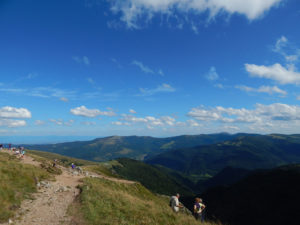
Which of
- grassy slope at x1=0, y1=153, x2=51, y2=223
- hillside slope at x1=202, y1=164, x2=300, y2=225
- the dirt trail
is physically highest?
grassy slope at x1=0, y1=153, x2=51, y2=223

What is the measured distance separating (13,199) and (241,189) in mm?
141425

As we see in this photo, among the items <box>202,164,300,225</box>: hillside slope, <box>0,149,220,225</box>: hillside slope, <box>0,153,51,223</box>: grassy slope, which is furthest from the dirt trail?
<box>202,164,300,225</box>: hillside slope

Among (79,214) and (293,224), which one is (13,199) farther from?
(293,224)

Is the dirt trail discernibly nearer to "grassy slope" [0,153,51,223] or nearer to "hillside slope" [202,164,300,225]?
"grassy slope" [0,153,51,223]

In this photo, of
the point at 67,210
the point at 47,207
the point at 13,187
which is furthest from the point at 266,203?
the point at 13,187

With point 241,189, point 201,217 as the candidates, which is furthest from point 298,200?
point 201,217

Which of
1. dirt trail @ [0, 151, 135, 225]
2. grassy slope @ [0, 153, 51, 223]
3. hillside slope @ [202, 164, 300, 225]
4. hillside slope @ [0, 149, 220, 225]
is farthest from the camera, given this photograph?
hillside slope @ [202, 164, 300, 225]

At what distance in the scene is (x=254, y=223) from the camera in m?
74.7

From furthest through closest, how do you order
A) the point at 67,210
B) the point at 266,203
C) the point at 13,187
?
1. the point at 266,203
2. the point at 13,187
3. the point at 67,210

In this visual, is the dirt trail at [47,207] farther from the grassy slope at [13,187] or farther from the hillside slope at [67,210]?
the grassy slope at [13,187]

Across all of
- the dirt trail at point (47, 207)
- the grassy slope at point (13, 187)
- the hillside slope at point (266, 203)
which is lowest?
the hillside slope at point (266, 203)

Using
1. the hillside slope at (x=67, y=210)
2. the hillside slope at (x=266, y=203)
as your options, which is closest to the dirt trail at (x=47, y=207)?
the hillside slope at (x=67, y=210)

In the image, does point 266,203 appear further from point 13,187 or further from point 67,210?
point 13,187

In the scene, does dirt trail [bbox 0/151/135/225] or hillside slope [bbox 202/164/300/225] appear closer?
dirt trail [bbox 0/151/135/225]
